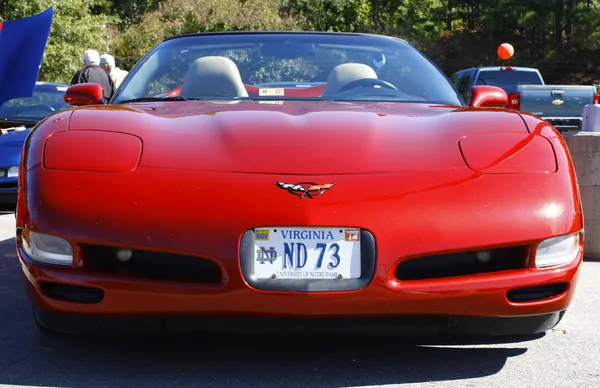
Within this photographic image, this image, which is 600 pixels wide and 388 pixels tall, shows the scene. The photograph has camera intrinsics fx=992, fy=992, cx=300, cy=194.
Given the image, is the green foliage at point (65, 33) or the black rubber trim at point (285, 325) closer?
the black rubber trim at point (285, 325)

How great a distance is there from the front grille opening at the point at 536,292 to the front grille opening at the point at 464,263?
0.28 ft

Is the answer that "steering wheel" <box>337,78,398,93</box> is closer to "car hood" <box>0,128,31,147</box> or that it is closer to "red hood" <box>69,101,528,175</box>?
"red hood" <box>69,101,528,175</box>

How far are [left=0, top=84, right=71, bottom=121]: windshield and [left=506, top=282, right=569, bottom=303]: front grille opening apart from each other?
8087mm

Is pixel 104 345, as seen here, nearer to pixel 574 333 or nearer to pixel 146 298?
pixel 146 298

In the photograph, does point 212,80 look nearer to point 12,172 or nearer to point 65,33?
point 12,172

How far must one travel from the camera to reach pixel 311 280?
3.14 m

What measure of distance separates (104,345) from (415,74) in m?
2.00

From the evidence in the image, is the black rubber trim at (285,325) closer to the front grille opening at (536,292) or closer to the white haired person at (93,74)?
the front grille opening at (536,292)

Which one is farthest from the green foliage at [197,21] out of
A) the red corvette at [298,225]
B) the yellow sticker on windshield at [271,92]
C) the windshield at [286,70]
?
the red corvette at [298,225]

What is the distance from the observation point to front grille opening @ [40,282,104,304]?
3250 millimetres

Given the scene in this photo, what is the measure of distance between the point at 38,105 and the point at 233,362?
7.97m

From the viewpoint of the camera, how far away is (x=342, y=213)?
317 centimetres

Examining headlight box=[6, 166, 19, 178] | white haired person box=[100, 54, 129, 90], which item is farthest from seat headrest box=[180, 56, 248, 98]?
white haired person box=[100, 54, 129, 90]

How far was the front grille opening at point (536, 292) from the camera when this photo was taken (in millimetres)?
3305
